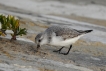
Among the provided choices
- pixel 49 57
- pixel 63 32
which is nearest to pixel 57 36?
pixel 63 32

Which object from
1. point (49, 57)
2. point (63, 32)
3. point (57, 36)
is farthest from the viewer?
point (63, 32)

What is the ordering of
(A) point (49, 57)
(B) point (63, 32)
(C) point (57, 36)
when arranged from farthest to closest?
(B) point (63, 32)
(C) point (57, 36)
(A) point (49, 57)

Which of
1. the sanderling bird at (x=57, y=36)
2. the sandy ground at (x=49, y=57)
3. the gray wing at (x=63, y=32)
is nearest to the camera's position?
the sandy ground at (x=49, y=57)

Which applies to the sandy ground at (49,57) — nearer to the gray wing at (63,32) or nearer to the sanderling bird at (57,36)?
the sanderling bird at (57,36)

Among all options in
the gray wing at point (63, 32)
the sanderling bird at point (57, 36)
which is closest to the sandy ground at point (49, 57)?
the sanderling bird at point (57, 36)

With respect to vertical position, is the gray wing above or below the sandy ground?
above

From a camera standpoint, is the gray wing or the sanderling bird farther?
the gray wing

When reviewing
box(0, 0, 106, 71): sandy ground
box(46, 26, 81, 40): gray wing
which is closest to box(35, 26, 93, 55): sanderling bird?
box(46, 26, 81, 40): gray wing

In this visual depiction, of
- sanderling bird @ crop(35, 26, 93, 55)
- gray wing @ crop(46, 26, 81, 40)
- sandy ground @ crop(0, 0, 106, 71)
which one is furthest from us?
gray wing @ crop(46, 26, 81, 40)

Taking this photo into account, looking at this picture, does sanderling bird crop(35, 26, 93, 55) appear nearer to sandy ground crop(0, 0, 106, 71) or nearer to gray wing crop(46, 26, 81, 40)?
gray wing crop(46, 26, 81, 40)

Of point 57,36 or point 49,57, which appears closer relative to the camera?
point 49,57

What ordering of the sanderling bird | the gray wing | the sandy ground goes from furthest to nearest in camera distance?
1. the gray wing
2. the sanderling bird
3. the sandy ground

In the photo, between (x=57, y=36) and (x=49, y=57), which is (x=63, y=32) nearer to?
(x=57, y=36)

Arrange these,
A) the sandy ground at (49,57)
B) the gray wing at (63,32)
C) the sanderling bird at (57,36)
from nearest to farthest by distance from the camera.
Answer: the sandy ground at (49,57) < the sanderling bird at (57,36) < the gray wing at (63,32)
